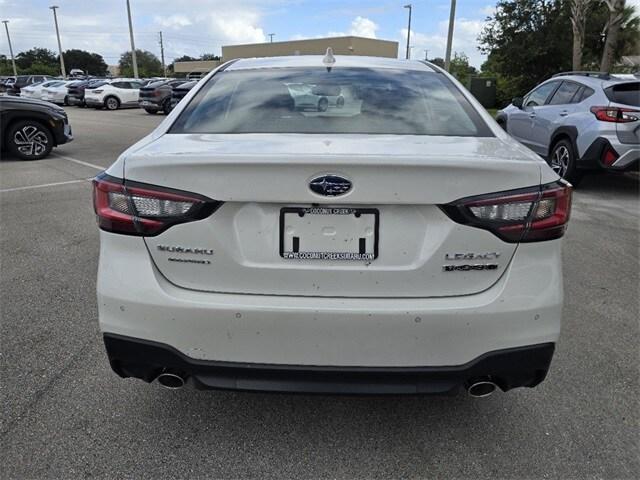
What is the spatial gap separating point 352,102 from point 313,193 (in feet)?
3.37

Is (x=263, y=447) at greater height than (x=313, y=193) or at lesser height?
lesser

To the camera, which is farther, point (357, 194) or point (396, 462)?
point (396, 462)

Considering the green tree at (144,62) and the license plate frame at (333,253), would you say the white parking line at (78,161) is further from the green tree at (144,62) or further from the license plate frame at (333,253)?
the green tree at (144,62)

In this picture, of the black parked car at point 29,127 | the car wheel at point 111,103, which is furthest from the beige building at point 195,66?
the black parked car at point 29,127

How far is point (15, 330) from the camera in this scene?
352 cm

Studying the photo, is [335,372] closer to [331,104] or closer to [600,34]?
[331,104]

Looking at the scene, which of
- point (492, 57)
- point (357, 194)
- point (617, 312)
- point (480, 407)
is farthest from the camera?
point (492, 57)

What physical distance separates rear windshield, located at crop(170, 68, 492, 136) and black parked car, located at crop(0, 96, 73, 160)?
30.3 ft

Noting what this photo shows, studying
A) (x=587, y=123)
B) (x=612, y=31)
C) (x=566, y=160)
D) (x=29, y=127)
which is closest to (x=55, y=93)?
(x=29, y=127)

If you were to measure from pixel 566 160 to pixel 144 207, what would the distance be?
301 inches

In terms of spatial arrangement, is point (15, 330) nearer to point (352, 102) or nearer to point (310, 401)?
point (310, 401)

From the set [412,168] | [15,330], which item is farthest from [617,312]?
[15,330]

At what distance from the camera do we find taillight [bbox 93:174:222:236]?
2.03 metres

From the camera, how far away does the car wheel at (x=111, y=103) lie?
31062mm
